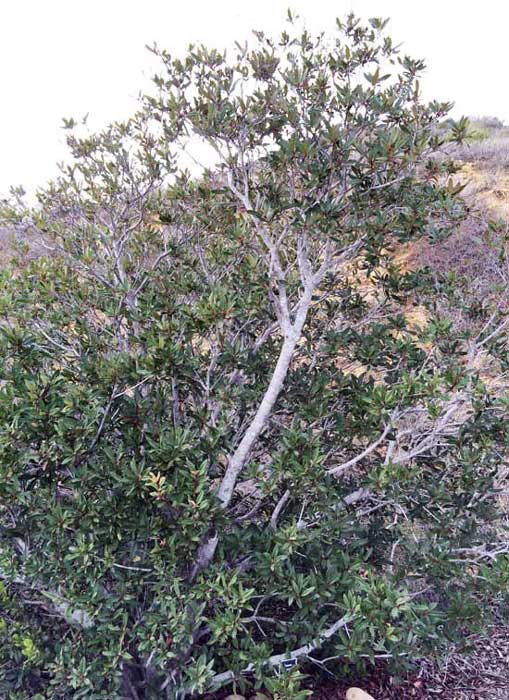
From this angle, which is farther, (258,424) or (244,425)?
(244,425)

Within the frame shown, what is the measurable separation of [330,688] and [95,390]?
199 cm

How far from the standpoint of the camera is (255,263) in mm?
2803

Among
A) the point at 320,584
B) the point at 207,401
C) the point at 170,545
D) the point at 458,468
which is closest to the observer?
the point at 170,545

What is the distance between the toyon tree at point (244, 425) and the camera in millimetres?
2119

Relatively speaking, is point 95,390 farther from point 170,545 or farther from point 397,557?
point 397,557

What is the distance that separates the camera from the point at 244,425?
9.42 ft

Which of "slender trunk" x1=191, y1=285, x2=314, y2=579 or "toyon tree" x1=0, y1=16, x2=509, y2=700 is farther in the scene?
"slender trunk" x1=191, y1=285, x2=314, y2=579

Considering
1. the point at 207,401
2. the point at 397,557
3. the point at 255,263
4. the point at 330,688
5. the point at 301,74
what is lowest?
the point at 330,688

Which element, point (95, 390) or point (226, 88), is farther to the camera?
point (226, 88)

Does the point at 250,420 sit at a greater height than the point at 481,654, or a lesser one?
greater

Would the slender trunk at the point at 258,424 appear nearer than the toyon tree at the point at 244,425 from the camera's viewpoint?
No

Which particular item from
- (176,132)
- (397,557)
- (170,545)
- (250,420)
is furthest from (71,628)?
(176,132)

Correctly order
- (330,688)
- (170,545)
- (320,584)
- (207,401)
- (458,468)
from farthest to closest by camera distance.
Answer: (458,468)
(330,688)
(207,401)
(320,584)
(170,545)

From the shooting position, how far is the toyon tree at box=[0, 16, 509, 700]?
83.4 inches
